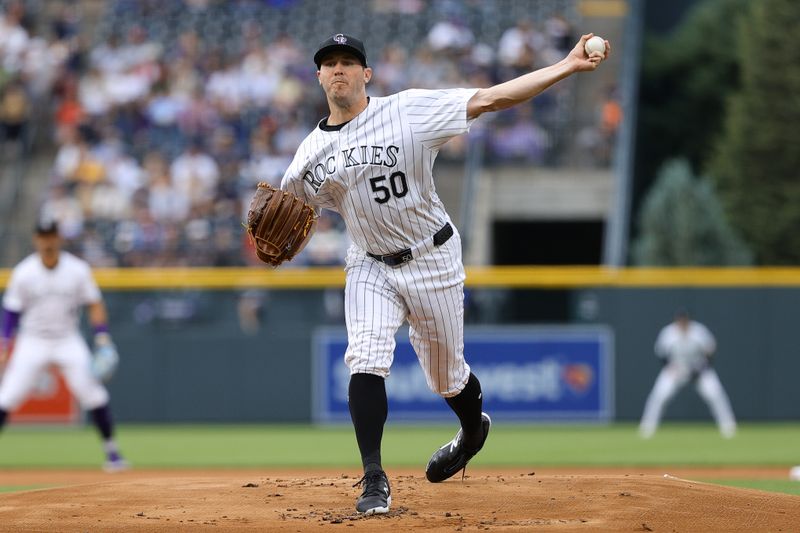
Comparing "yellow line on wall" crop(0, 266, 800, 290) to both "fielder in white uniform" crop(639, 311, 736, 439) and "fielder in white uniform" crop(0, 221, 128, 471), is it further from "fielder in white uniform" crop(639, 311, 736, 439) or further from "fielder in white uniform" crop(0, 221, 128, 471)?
"fielder in white uniform" crop(0, 221, 128, 471)

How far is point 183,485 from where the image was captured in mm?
6574

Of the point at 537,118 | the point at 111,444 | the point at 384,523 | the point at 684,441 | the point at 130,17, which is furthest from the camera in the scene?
the point at 130,17

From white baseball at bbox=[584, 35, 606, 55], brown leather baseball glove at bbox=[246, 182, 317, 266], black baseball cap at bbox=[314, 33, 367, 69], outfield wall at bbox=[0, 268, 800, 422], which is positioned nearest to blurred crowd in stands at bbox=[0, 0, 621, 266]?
outfield wall at bbox=[0, 268, 800, 422]

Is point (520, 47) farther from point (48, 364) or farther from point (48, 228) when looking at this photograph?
point (48, 364)

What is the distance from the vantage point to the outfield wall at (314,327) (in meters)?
15.9

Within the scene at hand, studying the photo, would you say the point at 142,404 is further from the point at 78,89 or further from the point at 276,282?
the point at 78,89

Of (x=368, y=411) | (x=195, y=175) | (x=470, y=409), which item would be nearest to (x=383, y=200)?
(x=368, y=411)

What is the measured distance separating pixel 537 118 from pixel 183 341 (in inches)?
245

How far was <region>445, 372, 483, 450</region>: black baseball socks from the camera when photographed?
643cm

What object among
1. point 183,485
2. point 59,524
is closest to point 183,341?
point 183,485

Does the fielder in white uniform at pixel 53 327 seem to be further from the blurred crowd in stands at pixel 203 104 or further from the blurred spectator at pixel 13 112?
the blurred spectator at pixel 13 112

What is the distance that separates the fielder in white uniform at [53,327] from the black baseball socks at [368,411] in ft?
17.7

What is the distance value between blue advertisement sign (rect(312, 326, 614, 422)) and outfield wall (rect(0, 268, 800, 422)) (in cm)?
15

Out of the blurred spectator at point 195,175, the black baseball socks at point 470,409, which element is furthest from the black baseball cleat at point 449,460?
the blurred spectator at point 195,175
